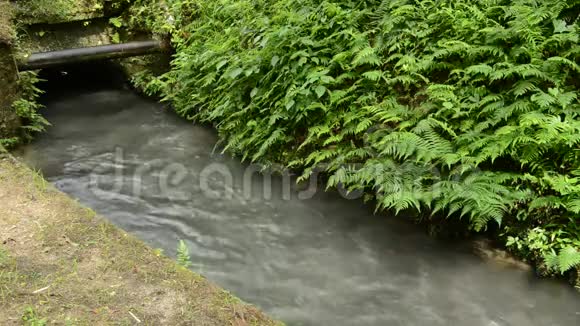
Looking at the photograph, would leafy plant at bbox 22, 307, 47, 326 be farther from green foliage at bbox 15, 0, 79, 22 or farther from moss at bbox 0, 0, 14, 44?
green foliage at bbox 15, 0, 79, 22

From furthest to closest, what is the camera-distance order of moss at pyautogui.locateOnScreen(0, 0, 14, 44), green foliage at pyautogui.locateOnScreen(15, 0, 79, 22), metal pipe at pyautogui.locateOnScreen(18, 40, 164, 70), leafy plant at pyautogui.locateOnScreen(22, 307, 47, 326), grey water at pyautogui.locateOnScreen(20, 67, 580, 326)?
1. green foliage at pyautogui.locateOnScreen(15, 0, 79, 22)
2. metal pipe at pyautogui.locateOnScreen(18, 40, 164, 70)
3. moss at pyautogui.locateOnScreen(0, 0, 14, 44)
4. grey water at pyautogui.locateOnScreen(20, 67, 580, 326)
5. leafy plant at pyautogui.locateOnScreen(22, 307, 47, 326)

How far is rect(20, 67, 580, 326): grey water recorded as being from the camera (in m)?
4.70

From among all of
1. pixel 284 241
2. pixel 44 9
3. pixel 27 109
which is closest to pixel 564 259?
pixel 284 241

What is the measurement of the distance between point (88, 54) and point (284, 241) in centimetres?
623

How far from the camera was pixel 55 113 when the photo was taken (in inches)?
377

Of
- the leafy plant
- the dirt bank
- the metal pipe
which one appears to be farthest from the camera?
the metal pipe

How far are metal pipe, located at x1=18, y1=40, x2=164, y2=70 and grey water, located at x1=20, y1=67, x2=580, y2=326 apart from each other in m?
1.38

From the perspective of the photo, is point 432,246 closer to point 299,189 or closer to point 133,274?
point 299,189

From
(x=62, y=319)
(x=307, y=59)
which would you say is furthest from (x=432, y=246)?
(x=62, y=319)

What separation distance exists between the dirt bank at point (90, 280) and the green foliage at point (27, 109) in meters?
3.27

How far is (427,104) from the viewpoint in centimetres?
582

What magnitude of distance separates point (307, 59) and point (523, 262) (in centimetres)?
403

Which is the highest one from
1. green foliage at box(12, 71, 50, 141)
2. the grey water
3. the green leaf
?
the green leaf

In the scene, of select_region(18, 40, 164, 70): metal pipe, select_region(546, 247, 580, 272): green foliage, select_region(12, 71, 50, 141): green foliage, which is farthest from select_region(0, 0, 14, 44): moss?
select_region(546, 247, 580, 272): green foliage
